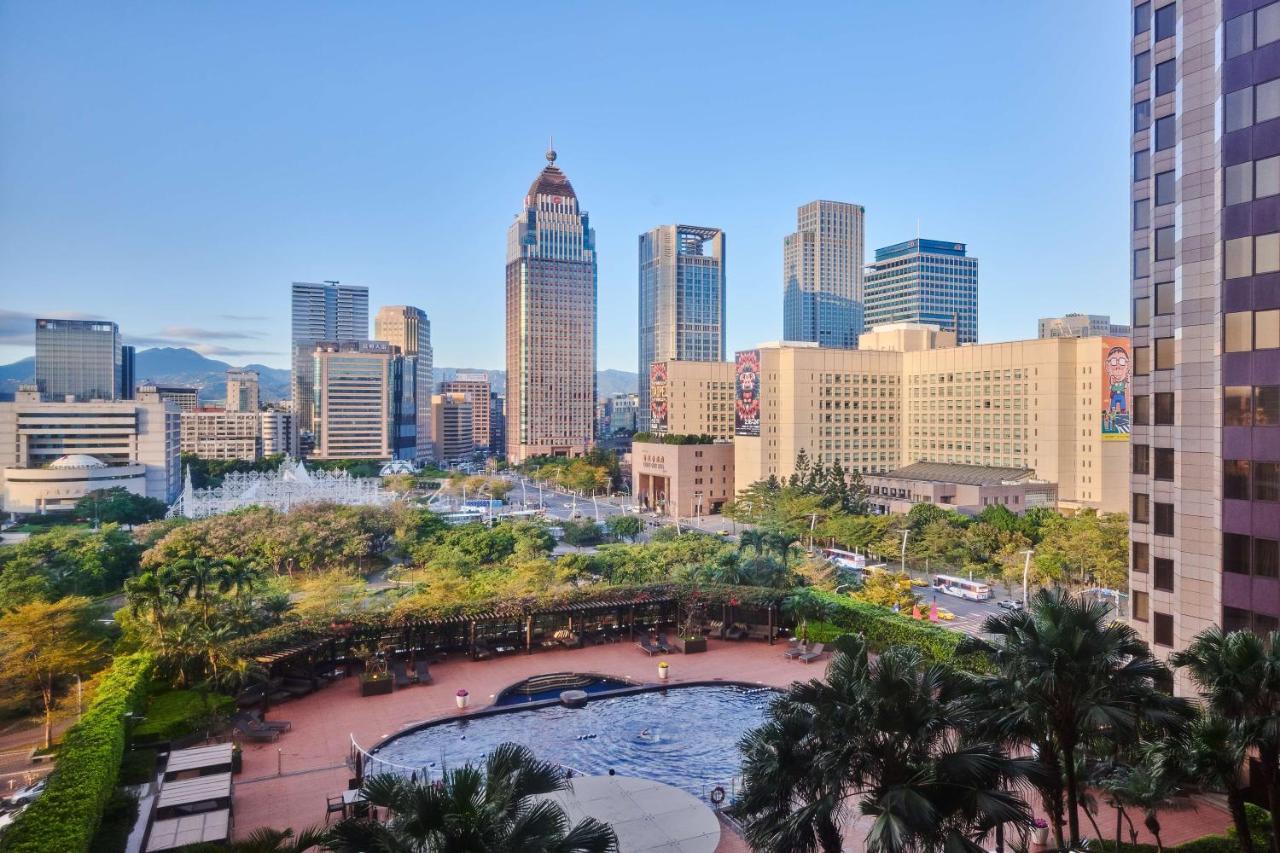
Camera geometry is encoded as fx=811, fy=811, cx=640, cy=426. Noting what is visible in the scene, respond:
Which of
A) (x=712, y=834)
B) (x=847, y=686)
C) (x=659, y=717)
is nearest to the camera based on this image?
(x=847, y=686)

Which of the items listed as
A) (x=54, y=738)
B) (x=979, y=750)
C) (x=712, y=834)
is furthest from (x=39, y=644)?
(x=979, y=750)

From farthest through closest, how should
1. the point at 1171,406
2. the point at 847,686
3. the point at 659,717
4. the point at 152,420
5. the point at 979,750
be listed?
the point at 152,420
the point at 659,717
the point at 1171,406
the point at 847,686
the point at 979,750

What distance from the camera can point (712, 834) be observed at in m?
19.0

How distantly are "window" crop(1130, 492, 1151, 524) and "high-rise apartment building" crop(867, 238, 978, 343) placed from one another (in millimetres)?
162275

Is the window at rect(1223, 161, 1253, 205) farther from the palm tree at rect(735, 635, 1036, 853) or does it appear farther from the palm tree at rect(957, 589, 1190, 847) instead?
the palm tree at rect(735, 635, 1036, 853)

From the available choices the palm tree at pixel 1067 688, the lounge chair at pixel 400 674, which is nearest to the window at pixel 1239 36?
the palm tree at pixel 1067 688

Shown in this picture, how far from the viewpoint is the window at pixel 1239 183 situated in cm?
2056

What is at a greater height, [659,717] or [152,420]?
[152,420]

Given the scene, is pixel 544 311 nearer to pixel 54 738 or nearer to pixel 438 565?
pixel 438 565

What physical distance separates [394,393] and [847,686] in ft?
644

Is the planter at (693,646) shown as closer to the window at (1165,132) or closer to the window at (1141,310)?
the window at (1141,310)

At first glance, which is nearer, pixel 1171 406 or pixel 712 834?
pixel 712 834

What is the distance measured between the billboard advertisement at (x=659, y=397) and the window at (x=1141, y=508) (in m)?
96.3

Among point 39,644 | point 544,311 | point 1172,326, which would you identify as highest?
point 544,311
